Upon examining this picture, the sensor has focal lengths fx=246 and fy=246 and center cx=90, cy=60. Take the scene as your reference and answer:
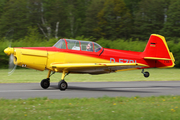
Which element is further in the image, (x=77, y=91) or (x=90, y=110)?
(x=77, y=91)

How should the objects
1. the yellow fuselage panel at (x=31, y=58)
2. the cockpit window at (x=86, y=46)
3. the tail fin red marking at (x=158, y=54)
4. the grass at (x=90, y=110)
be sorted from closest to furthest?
the grass at (x=90, y=110) → the yellow fuselage panel at (x=31, y=58) → the cockpit window at (x=86, y=46) → the tail fin red marking at (x=158, y=54)

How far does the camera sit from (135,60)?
13094 millimetres

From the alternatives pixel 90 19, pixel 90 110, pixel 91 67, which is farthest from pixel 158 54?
pixel 90 19

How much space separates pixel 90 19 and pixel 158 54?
37402 mm

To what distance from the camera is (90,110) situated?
666 centimetres

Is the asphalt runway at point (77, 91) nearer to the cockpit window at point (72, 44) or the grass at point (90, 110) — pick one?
the grass at point (90, 110)

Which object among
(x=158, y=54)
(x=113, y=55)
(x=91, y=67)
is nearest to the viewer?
(x=91, y=67)

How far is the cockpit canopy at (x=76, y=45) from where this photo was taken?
11758 mm

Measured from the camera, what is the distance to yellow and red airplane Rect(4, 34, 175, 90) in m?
10.9

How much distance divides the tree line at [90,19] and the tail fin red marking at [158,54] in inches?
1307

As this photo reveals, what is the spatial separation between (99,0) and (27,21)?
1564 centimetres

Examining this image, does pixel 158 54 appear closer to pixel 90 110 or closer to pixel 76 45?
pixel 76 45

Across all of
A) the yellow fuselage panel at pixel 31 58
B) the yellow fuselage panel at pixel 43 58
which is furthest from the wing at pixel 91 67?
the yellow fuselage panel at pixel 31 58

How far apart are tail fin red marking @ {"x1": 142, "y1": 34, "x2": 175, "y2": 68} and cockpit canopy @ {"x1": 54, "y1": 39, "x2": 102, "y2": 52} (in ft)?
A: 10.1
